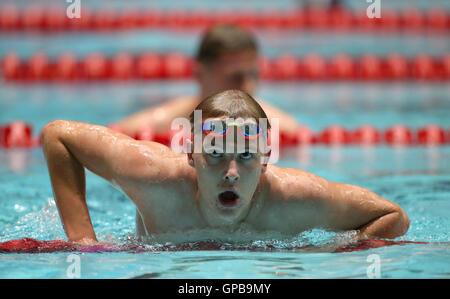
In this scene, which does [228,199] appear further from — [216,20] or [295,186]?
[216,20]

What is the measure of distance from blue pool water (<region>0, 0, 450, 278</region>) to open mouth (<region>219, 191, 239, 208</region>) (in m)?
0.20

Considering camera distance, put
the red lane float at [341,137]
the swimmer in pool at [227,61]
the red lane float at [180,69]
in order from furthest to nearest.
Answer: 1. the red lane float at [180,69]
2. the red lane float at [341,137]
3. the swimmer in pool at [227,61]

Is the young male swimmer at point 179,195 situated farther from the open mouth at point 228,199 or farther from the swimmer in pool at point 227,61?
the swimmer in pool at point 227,61

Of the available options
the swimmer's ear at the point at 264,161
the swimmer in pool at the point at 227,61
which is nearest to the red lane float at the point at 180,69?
the swimmer in pool at the point at 227,61

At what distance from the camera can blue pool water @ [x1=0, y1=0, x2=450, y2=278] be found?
2258 millimetres

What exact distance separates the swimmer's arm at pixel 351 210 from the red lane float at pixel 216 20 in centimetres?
576

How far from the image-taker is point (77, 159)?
2.66 m

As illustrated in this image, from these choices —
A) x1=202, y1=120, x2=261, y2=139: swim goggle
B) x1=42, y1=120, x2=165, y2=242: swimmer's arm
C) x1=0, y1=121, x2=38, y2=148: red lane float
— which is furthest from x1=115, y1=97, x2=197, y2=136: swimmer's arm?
x1=202, y1=120, x2=261, y2=139: swim goggle

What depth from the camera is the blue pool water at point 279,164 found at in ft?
7.41

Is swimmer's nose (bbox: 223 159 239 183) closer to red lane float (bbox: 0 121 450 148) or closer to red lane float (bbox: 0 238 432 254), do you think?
red lane float (bbox: 0 238 432 254)

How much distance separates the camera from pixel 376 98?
7109 mm

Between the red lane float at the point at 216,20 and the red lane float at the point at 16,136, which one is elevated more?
the red lane float at the point at 216,20

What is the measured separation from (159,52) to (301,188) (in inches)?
216

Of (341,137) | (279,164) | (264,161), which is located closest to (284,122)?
(341,137)
